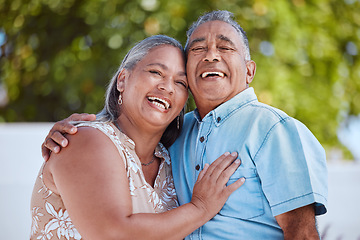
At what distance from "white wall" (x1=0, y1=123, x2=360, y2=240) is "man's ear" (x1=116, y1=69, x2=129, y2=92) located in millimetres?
1785

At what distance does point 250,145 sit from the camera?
1.99 m

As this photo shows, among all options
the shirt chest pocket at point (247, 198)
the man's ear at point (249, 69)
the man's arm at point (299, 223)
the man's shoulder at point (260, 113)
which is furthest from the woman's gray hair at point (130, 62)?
the man's arm at point (299, 223)

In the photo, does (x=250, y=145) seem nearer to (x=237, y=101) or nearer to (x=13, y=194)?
(x=237, y=101)

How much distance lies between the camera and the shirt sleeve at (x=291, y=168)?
181 centimetres

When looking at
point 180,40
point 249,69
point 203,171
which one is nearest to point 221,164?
point 203,171

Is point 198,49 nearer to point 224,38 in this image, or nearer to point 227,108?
point 224,38

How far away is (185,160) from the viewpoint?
233 cm

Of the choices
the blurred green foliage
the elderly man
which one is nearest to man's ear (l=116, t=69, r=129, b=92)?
the elderly man

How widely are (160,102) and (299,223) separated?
2.94 feet

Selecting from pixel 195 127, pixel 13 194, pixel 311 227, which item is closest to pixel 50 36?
pixel 13 194

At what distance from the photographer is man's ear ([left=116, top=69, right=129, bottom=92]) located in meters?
2.32

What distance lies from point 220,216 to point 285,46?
3.34m

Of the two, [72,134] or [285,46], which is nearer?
[72,134]

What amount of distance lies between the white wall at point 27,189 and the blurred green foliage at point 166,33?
1231 millimetres
